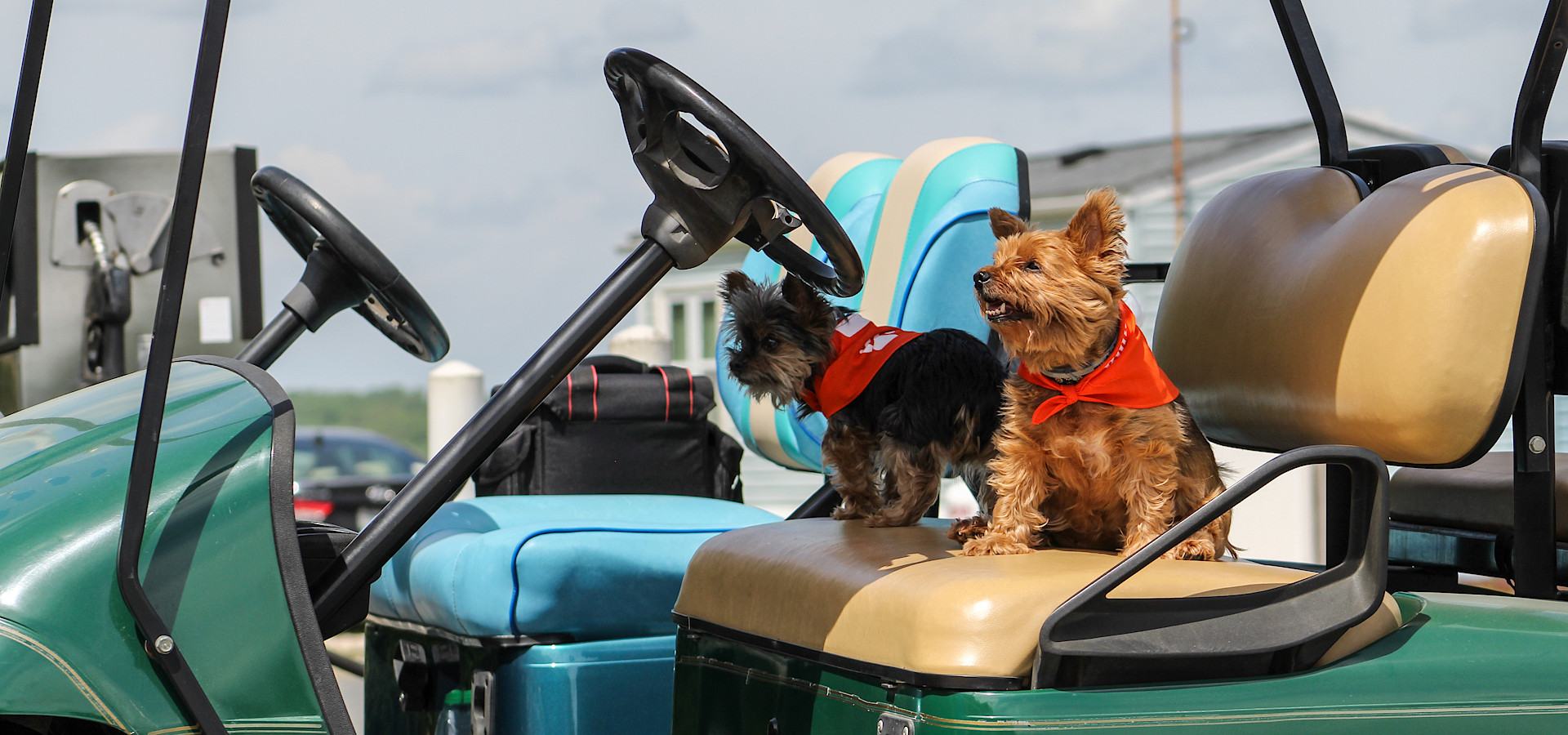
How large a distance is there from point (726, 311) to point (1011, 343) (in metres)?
0.59

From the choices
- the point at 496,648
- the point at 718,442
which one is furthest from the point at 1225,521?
the point at 718,442

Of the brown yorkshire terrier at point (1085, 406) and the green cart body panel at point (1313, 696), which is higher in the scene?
the brown yorkshire terrier at point (1085, 406)

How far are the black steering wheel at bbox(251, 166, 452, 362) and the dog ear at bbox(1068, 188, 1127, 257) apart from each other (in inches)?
47.8

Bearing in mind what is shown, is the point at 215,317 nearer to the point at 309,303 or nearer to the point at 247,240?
the point at 247,240

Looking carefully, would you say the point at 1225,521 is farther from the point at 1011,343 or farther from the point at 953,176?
the point at 953,176

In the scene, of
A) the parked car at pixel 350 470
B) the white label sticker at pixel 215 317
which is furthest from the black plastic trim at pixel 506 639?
the parked car at pixel 350 470

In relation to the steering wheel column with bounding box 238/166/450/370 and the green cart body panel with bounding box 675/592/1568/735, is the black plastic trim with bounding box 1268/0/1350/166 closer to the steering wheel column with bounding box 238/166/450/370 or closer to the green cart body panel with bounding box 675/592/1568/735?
the green cart body panel with bounding box 675/592/1568/735

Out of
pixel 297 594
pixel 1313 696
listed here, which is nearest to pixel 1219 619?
pixel 1313 696

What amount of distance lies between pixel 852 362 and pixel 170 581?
969 mm

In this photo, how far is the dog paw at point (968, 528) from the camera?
5.72ft

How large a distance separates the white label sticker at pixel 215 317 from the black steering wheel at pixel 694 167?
3590 millimetres

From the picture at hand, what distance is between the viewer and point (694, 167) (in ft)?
5.22

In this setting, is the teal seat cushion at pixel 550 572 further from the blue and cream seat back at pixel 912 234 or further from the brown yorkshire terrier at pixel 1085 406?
the brown yorkshire terrier at pixel 1085 406

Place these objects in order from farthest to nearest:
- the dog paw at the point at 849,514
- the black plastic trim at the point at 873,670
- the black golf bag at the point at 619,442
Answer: the black golf bag at the point at 619,442, the dog paw at the point at 849,514, the black plastic trim at the point at 873,670
